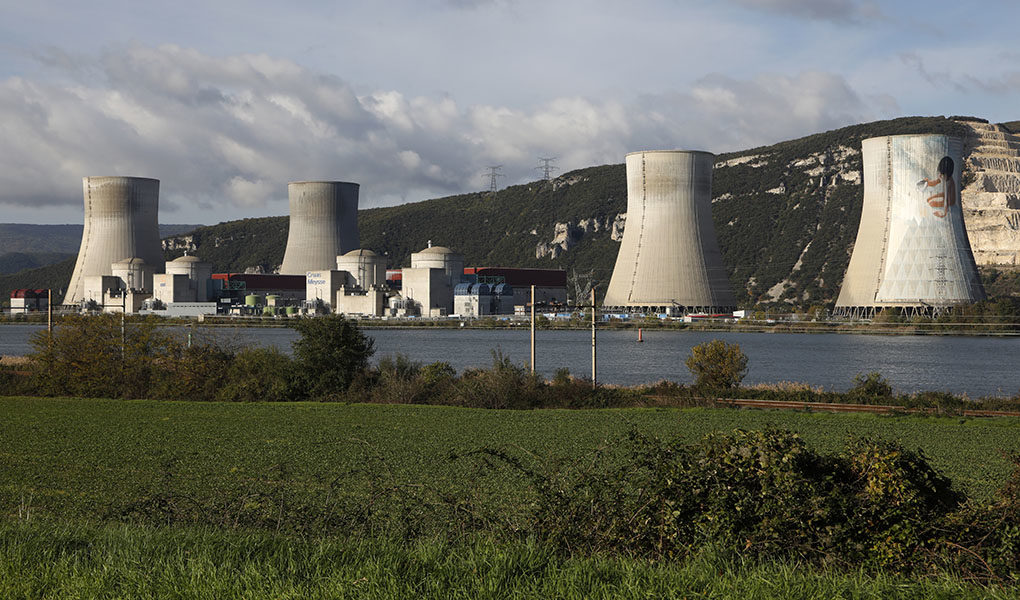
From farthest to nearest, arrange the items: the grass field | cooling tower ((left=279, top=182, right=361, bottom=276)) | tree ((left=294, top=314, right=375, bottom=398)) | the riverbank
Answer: cooling tower ((left=279, top=182, right=361, bottom=276))
the riverbank
tree ((left=294, top=314, right=375, bottom=398))
the grass field

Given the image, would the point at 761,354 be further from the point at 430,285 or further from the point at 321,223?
the point at 321,223

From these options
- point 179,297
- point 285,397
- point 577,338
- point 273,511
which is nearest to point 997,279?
point 577,338

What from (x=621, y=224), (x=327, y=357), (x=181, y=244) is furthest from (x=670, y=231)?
(x=181, y=244)

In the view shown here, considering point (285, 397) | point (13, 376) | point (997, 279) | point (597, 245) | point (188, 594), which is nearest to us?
point (188, 594)

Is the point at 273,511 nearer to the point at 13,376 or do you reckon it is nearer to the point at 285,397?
the point at 285,397

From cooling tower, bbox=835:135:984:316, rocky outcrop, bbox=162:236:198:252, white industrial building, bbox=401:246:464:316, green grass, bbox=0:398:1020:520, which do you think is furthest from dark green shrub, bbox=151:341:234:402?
rocky outcrop, bbox=162:236:198:252

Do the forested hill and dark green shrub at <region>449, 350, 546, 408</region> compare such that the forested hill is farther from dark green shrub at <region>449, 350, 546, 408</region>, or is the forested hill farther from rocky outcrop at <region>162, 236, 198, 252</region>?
dark green shrub at <region>449, 350, 546, 408</region>
